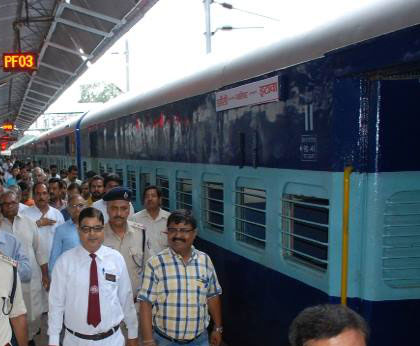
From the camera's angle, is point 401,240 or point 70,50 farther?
point 70,50

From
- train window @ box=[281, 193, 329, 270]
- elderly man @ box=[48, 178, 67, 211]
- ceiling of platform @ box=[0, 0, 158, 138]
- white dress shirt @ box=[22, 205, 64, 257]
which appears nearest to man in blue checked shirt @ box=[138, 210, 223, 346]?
train window @ box=[281, 193, 329, 270]

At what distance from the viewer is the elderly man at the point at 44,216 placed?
17.5 ft

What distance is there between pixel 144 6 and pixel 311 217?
6570mm

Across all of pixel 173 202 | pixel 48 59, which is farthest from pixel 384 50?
pixel 48 59

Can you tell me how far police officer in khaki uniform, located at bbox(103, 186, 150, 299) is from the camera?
402 cm

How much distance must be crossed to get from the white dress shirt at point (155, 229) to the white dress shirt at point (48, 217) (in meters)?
0.99

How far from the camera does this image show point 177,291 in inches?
130

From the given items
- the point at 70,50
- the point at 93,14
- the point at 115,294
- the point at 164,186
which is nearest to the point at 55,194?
the point at 164,186

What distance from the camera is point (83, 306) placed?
3.19 m

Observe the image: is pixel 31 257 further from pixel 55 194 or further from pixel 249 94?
pixel 249 94

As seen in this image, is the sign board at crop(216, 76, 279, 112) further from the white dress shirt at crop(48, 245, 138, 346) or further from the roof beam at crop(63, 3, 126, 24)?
the roof beam at crop(63, 3, 126, 24)

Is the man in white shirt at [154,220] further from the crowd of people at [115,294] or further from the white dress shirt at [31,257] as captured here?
the crowd of people at [115,294]

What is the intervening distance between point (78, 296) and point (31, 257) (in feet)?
5.91

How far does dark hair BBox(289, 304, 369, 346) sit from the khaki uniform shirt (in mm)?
2771
